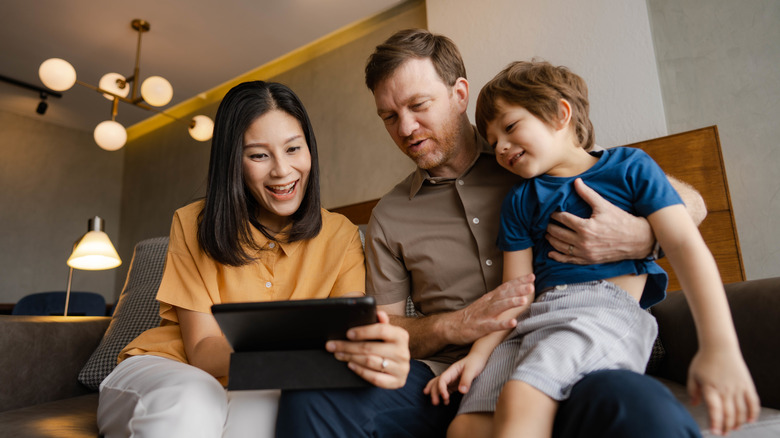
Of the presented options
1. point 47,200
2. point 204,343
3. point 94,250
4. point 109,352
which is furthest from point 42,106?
point 204,343

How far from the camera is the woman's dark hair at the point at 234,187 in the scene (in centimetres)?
129

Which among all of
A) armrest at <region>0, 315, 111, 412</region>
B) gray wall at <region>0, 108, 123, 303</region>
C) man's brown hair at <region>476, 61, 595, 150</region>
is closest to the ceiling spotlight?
gray wall at <region>0, 108, 123, 303</region>

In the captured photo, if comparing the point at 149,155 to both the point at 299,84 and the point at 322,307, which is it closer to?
the point at 299,84

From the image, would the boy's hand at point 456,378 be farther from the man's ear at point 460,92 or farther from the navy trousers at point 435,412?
the man's ear at point 460,92

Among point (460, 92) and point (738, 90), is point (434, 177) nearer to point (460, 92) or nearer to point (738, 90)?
point (460, 92)

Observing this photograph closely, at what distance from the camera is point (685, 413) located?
67cm

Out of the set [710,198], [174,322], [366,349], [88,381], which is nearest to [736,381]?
[366,349]

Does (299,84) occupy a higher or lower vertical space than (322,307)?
higher

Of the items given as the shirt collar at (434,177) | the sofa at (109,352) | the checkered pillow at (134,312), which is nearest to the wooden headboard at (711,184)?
the sofa at (109,352)

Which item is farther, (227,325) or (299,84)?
(299,84)

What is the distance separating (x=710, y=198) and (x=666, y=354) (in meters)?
1.06

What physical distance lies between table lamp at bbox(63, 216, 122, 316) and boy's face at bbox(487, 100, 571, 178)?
202cm

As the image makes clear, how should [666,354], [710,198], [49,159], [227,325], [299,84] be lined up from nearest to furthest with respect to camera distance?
[227,325], [666,354], [710,198], [299,84], [49,159]

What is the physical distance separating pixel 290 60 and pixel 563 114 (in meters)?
3.92
